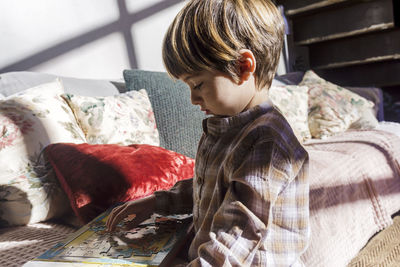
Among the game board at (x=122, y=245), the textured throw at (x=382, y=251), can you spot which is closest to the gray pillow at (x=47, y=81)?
the game board at (x=122, y=245)

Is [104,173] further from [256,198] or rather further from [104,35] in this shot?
[104,35]

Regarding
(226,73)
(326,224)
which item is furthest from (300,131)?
(226,73)

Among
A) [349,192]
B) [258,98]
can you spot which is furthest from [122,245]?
[349,192]

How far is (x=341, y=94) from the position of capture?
206 centimetres

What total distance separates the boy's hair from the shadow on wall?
4.17ft

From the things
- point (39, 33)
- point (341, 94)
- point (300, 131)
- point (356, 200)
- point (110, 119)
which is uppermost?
point (39, 33)

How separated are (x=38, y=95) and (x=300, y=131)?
1366mm

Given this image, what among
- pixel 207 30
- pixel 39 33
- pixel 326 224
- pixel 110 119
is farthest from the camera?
pixel 39 33

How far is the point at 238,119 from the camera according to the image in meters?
0.66

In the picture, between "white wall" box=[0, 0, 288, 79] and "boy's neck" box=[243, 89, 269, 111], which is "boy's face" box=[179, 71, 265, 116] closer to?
"boy's neck" box=[243, 89, 269, 111]

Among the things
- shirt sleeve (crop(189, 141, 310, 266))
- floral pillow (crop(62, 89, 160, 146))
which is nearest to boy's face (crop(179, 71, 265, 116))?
shirt sleeve (crop(189, 141, 310, 266))

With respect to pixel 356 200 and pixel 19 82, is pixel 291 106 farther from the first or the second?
pixel 19 82

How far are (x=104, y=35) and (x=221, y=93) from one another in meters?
1.48

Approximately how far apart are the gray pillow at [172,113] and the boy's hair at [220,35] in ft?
3.01
